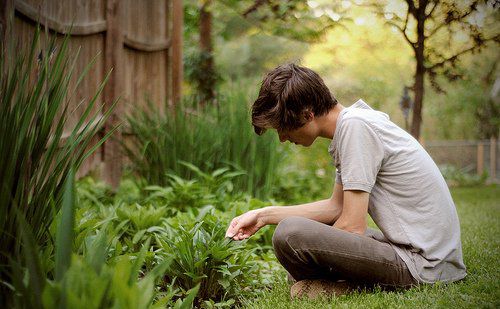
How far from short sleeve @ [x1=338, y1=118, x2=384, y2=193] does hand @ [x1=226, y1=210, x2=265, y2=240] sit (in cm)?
50

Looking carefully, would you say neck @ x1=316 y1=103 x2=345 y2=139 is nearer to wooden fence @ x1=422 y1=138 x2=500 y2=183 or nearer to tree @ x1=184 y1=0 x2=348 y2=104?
tree @ x1=184 y1=0 x2=348 y2=104

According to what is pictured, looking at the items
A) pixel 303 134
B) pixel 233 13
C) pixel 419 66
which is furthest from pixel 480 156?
pixel 303 134

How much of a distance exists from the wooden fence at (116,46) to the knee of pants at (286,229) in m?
1.95

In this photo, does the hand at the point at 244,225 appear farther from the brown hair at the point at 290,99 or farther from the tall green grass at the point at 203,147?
the tall green grass at the point at 203,147

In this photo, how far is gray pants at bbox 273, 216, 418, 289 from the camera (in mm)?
2484

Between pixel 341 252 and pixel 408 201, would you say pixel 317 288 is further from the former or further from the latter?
pixel 408 201

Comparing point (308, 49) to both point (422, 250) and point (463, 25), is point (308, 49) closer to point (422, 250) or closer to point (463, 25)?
point (463, 25)

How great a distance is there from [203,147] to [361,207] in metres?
2.53

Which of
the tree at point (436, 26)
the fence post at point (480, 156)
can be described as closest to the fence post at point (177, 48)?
the tree at point (436, 26)

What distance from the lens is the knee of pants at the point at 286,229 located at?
8.20 feet

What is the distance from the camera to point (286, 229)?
2514 millimetres

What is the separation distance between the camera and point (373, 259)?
249cm

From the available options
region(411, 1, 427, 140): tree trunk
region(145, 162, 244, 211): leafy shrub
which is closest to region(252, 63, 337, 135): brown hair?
region(145, 162, 244, 211): leafy shrub

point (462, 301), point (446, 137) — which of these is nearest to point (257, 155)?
point (462, 301)
